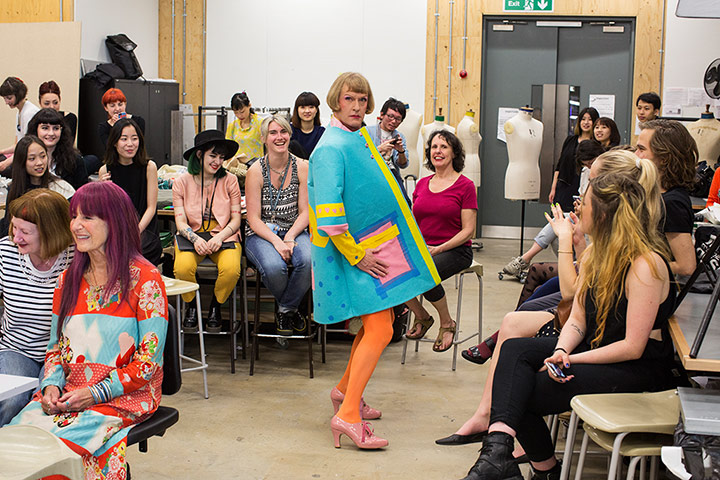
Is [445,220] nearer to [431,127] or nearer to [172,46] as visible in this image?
[431,127]

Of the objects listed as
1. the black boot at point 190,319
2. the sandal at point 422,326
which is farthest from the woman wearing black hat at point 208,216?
the sandal at point 422,326

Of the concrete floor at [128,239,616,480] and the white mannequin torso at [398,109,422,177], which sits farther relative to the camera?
the white mannequin torso at [398,109,422,177]

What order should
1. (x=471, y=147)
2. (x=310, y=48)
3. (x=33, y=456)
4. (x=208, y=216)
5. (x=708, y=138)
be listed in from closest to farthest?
(x=33, y=456)
(x=208, y=216)
(x=708, y=138)
(x=471, y=147)
(x=310, y=48)

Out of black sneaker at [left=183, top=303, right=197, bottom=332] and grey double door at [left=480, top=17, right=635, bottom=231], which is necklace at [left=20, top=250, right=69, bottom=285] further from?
grey double door at [left=480, top=17, right=635, bottom=231]

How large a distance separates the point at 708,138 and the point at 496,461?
5.74 m

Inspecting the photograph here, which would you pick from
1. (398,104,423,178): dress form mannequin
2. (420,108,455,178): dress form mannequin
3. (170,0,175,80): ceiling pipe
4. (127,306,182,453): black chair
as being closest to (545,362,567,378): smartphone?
(127,306,182,453): black chair

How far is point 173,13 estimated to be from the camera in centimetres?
1002

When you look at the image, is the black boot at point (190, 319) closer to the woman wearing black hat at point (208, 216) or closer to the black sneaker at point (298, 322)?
the woman wearing black hat at point (208, 216)

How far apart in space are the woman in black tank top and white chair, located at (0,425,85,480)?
2.89 m

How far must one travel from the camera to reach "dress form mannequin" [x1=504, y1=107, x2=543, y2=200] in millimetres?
8016

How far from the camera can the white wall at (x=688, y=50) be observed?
9.29m

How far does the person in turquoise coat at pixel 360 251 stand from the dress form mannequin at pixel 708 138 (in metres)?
4.95

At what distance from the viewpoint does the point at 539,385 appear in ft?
8.87

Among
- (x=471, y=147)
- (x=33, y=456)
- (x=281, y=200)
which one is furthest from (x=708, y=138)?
(x=33, y=456)
